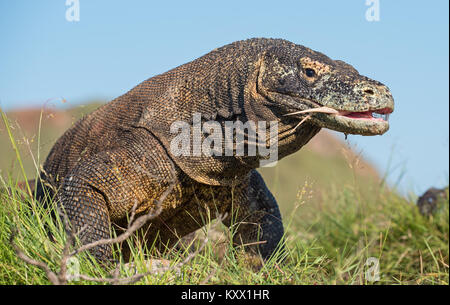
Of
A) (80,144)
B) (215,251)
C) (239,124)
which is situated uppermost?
(239,124)

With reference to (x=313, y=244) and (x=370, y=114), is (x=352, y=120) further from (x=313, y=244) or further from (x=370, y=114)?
(x=313, y=244)

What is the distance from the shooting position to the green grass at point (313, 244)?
12.5 feet

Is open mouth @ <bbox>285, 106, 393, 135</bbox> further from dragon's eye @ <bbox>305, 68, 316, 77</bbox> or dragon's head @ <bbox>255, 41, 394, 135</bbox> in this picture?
dragon's eye @ <bbox>305, 68, 316, 77</bbox>

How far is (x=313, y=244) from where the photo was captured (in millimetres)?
5312

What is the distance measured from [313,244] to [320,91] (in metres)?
1.71

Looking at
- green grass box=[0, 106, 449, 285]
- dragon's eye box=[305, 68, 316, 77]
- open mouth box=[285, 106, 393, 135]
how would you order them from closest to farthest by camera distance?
green grass box=[0, 106, 449, 285], open mouth box=[285, 106, 393, 135], dragon's eye box=[305, 68, 316, 77]

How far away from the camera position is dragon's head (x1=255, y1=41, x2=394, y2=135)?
13.1 ft

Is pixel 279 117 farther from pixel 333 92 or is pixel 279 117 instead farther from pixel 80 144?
pixel 80 144

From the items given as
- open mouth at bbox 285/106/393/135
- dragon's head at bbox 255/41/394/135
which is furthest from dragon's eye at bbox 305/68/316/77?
open mouth at bbox 285/106/393/135
